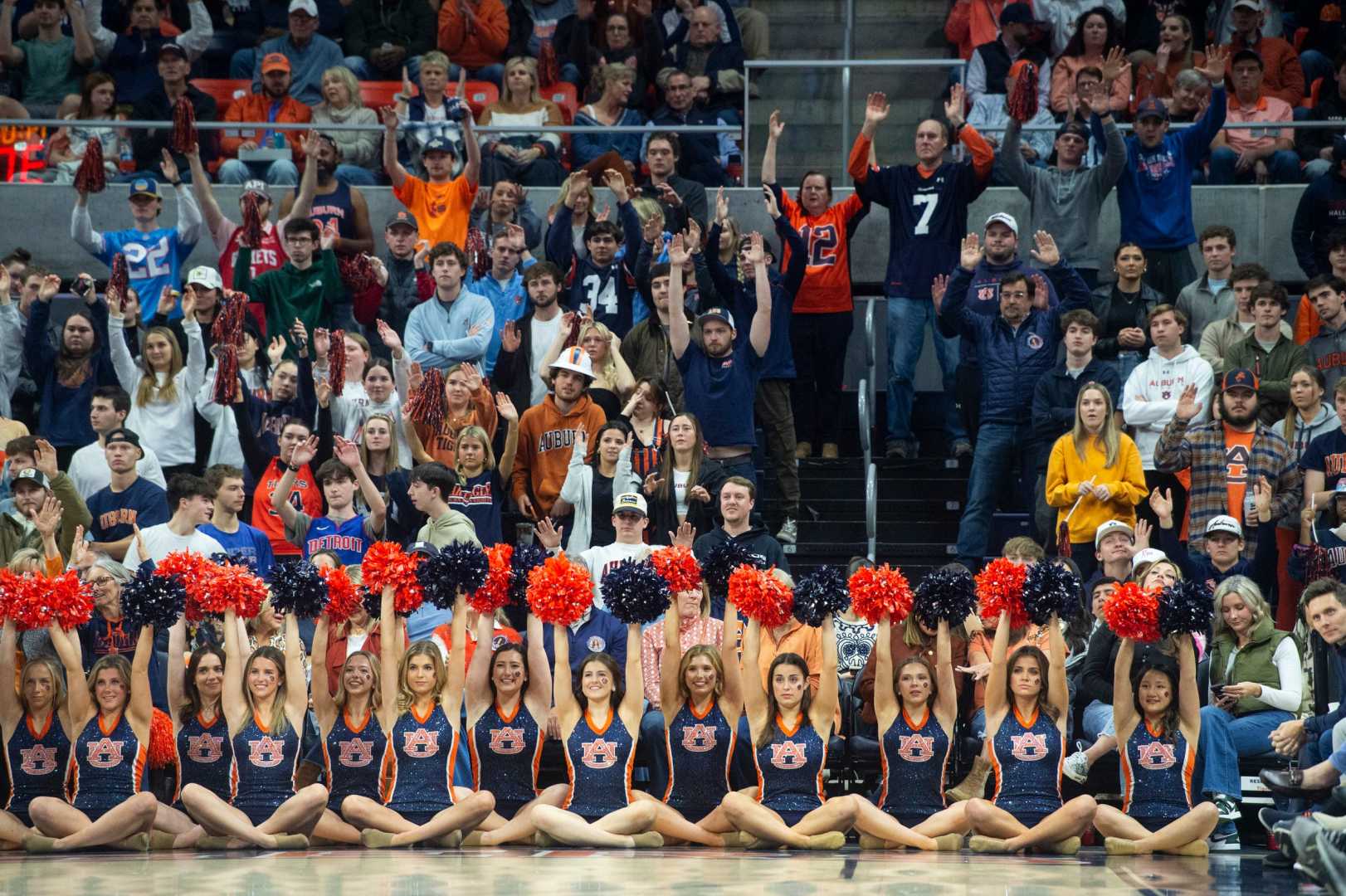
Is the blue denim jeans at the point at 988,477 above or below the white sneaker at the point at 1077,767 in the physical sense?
above

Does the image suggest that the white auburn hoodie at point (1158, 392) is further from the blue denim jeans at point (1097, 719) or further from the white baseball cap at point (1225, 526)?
the blue denim jeans at point (1097, 719)

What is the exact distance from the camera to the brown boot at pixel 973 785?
10.3m

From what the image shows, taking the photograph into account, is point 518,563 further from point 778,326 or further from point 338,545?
point 778,326

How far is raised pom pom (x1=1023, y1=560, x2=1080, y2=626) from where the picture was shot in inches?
385

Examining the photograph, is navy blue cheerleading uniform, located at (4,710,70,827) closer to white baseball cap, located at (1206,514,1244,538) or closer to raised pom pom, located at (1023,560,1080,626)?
raised pom pom, located at (1023,560,1080,626)

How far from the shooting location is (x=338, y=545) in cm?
1180

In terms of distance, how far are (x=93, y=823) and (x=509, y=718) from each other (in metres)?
2.23

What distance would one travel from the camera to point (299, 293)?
13664mm

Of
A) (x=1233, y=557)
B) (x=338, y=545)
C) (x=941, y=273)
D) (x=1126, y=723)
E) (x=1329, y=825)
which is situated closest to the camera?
(x=1329, y=825)

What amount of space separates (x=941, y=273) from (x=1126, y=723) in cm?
462

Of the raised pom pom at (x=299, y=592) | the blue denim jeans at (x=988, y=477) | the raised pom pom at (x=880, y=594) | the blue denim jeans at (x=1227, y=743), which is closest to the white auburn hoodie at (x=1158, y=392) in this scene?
the blue denim jeans at (x=988, y=477)

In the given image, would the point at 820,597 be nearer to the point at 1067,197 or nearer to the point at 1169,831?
the point at 1169,831

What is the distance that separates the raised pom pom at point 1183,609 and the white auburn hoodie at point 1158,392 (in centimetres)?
271

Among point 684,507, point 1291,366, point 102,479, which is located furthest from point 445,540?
point 1291,366
